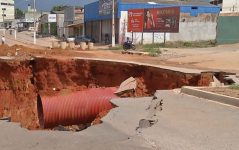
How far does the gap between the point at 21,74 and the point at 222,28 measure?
24854 mm

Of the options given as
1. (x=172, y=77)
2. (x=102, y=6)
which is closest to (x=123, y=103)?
(x=172, y=77)

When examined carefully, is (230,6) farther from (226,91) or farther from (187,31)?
(226,91)

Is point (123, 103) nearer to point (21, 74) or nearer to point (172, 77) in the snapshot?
point (172, 77)

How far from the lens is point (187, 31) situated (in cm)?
4947

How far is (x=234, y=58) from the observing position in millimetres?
23984

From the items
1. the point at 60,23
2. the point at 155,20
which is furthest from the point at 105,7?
the point at 60,23

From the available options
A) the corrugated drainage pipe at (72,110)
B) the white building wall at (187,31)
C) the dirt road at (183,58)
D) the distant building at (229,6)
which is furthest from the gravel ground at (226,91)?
the distant building at (229,6)

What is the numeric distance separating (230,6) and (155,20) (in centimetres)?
2504

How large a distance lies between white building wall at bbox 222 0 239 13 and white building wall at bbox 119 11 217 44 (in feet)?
43.5

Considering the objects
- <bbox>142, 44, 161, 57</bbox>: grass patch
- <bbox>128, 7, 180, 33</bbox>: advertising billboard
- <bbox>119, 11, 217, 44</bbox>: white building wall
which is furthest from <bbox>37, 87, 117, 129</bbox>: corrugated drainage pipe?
<bbox>119, 11, 217, 44</bbox>: white building wall

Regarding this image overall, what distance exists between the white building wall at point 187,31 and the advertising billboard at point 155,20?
3693 mm

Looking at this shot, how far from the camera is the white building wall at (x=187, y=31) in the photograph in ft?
161

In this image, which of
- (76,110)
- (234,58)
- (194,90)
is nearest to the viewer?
(194,90)

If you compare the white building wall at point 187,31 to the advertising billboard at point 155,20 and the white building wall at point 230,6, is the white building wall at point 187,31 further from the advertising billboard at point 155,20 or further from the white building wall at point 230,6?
the white building wall at point 230,6
